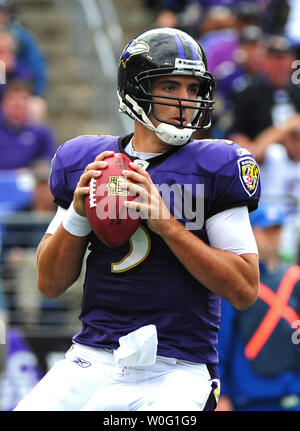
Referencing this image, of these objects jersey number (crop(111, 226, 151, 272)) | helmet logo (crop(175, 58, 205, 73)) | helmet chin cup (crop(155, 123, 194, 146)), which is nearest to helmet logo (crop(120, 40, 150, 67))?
helmet logo (crop(175, 58, 205, 73))

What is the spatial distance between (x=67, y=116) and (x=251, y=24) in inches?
88.4

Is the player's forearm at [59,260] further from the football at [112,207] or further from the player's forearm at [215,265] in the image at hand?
the player's forearm at [215,265]

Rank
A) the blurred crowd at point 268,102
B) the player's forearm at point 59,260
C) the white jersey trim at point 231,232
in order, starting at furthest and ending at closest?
the blurred crowd at point 268,102
the player's forearm at point 59,260
the white jersey trim at point 231,232

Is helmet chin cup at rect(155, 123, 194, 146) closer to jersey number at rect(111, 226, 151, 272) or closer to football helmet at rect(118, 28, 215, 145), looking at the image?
football helmet at rect(118, 28, 215, 145)

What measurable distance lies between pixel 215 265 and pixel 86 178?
1.88 feet

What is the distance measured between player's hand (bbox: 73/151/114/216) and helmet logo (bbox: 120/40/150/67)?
46 cm

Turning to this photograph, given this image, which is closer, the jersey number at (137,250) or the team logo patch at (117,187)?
the team logo patch at (117,187)

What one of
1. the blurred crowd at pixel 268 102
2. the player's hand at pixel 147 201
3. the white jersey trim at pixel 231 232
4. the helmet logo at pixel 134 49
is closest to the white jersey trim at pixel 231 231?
the white jersey trim at pixel 231 232

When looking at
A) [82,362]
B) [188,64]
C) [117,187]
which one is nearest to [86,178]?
[117,187]

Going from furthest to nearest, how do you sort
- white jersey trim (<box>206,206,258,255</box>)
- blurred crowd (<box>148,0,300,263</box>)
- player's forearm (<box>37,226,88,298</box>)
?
blurred crowd (<box>148,0,300,263</box>) < player's forearm (<box>37,226,88,298</box>) < white jersey trim (<box>206,206,258,255</box>)

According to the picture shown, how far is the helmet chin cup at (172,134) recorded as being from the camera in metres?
3.56

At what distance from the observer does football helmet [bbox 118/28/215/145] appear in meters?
3.58
